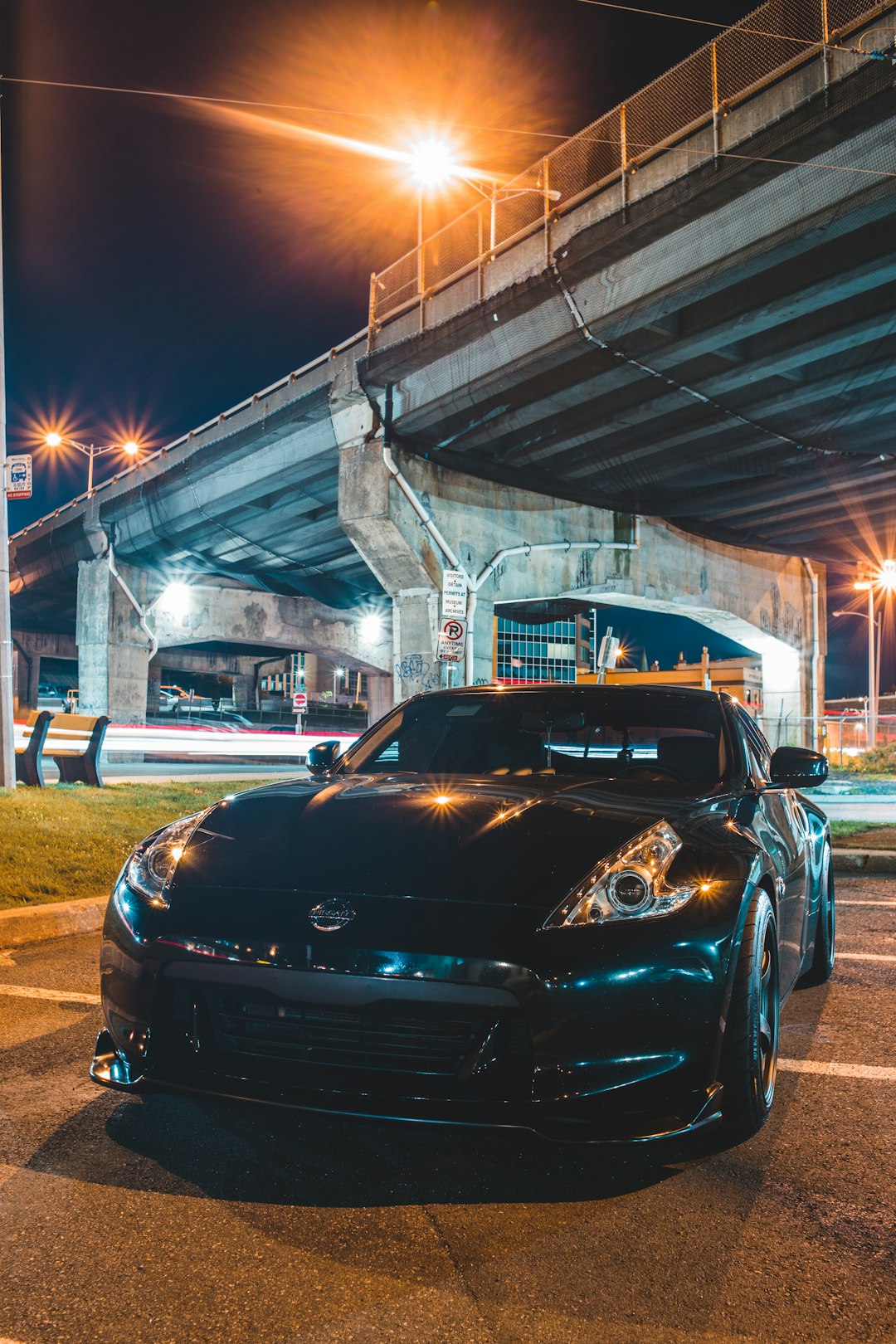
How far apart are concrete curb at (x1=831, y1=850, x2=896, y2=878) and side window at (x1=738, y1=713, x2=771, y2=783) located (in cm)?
552

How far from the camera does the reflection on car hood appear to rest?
8.60 ft

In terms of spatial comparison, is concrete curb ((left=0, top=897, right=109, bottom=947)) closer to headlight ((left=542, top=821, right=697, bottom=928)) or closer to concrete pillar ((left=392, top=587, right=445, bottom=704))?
headlight ((left=542, top=821, right=697, bottom=928))

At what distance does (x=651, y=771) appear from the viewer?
12.6 feet

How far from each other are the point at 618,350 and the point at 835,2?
219 inches

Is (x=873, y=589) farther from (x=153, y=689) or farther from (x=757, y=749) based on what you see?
(x=153, y=689)

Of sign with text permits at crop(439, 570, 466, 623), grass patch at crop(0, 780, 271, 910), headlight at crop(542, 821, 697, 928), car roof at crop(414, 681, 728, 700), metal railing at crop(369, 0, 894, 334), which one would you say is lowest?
grass patch at crop(0, 780, 271, 910)

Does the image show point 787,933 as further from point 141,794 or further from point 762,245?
point 762,245

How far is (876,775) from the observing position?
28.4m

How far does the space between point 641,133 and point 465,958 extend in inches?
607

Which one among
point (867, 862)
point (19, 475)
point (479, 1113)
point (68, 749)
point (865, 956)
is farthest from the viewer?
point (68, 749)

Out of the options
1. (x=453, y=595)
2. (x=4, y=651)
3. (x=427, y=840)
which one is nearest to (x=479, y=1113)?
(x=427, y=840)

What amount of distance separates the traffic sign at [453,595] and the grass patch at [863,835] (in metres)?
9.29

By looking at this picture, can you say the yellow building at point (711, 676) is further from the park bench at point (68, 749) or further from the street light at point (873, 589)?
the park bench at point (68, 749)

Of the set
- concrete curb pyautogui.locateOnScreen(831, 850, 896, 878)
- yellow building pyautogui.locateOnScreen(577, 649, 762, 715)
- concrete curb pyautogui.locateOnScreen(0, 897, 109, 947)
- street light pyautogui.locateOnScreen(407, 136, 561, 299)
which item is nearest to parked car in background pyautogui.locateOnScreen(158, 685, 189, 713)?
yellow building pyautogui.locateOnScreen(577, 649, 762, 715)
